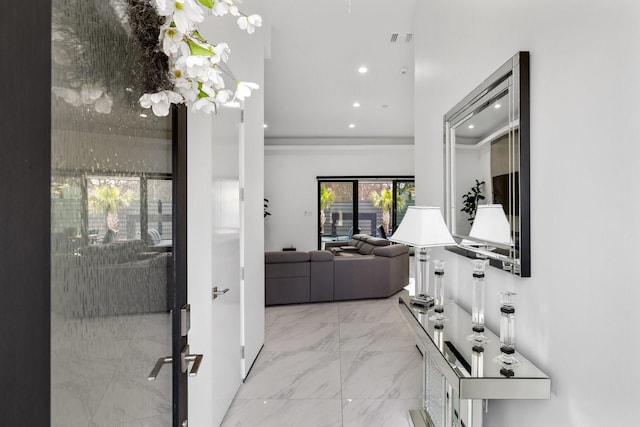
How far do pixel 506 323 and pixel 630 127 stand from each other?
0.81m

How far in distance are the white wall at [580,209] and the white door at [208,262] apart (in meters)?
1.48

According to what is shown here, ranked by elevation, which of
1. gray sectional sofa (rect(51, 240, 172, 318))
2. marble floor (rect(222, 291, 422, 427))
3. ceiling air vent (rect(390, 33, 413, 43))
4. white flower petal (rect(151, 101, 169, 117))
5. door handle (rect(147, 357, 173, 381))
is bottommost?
marble floor (rect(222, 291, 422, 427))

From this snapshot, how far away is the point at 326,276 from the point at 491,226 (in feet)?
11.2

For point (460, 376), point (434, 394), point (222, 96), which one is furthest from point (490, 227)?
point (222, 96)

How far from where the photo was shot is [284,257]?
4.75 metres

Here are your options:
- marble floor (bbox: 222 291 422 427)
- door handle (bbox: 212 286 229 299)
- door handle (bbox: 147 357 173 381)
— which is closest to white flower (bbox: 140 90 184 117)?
door handle (bbox: 147 357 173 381)

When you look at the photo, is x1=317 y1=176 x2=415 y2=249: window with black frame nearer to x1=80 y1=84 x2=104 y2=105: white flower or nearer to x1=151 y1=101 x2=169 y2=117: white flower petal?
x1=151 y1=101 x2=169 y2=117: white flower petal

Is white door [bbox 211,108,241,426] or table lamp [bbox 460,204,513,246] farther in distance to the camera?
white door [bbox 211,108,241,426]

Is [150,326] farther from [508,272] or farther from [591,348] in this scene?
[508,272]

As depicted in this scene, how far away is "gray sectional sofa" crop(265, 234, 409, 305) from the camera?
4734 mm

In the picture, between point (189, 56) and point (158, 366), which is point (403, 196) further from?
Answer: point (189, 56)

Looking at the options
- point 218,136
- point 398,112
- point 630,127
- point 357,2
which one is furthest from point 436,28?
point 398,112

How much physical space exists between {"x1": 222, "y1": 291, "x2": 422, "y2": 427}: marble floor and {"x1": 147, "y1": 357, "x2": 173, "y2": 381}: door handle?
4.60ft

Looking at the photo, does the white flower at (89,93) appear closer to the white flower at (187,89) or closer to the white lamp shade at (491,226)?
the white flower at (187,89)
